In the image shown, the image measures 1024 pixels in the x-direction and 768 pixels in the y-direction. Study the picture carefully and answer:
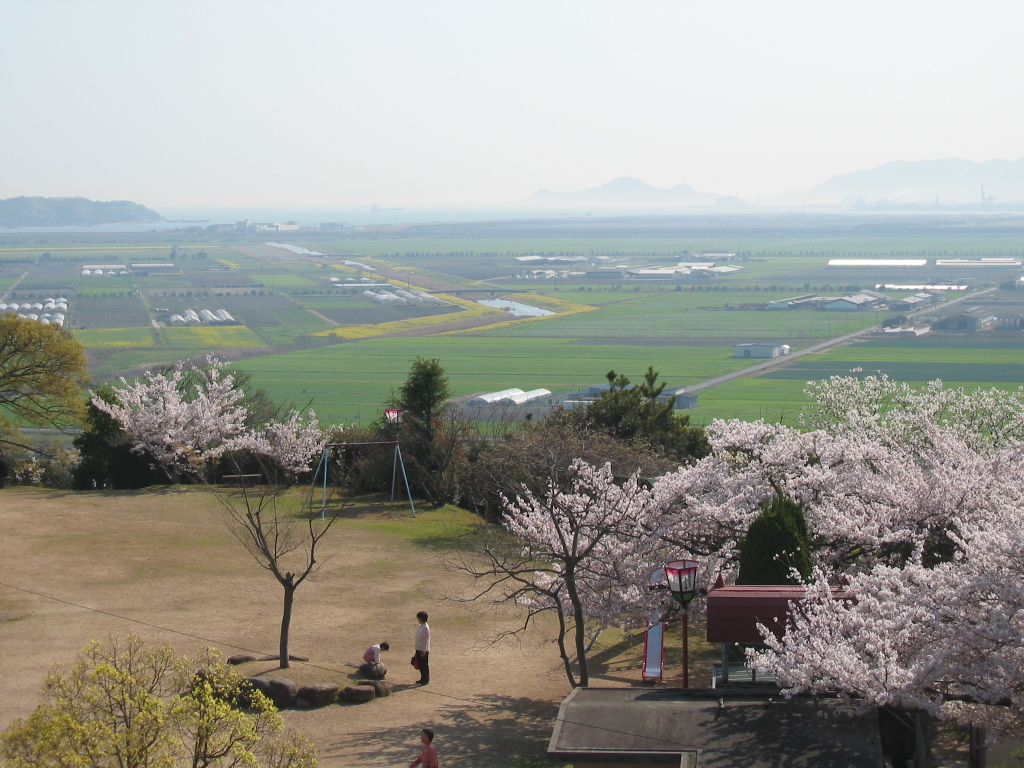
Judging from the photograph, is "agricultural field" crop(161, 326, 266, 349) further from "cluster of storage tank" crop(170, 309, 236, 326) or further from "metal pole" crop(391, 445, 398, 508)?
"metal pole" crop(391, 445, 398, 508)

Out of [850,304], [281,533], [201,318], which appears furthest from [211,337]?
[281,533]

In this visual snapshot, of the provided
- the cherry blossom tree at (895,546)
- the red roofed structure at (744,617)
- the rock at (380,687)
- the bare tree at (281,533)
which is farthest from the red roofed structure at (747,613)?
the bare tree at (281,533)

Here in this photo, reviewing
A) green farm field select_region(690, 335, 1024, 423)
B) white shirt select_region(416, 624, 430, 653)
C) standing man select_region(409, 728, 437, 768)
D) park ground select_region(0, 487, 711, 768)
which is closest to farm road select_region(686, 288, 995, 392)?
green farm field select_region(690, 335, 1024, 423)

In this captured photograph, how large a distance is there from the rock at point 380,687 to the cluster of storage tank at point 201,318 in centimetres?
10062

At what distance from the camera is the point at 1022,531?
1006cm

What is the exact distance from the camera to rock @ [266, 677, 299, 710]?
14242mm

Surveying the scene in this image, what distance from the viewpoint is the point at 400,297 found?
138 metres

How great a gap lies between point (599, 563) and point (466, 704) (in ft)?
11.2

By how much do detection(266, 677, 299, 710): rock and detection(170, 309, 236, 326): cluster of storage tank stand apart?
101m

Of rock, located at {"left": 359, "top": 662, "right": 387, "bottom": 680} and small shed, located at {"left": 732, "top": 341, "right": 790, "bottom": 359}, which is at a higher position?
rock, located at {"left": 359, "top": 662, "right": 387, "bottom": 680}

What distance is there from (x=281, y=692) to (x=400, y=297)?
409 ft

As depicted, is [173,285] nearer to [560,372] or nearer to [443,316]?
[443,316]

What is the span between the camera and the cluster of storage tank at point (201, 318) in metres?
111

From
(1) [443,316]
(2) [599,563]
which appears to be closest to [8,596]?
(2) [599,563]
